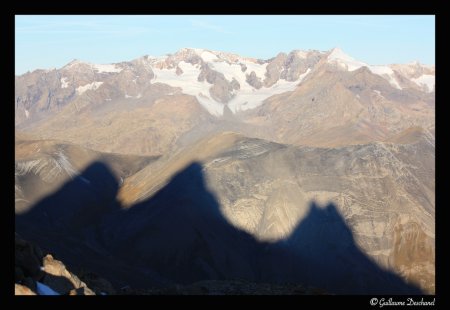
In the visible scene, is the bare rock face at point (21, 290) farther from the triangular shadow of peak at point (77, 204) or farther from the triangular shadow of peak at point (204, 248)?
the triangular shadow of peak at point (77, 204)

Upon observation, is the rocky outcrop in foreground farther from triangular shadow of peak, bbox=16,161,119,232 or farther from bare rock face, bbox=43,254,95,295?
triangular shadow of peak, bbox=16,161,119,232

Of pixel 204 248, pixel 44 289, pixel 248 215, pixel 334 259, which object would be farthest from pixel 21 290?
pixel 248 215

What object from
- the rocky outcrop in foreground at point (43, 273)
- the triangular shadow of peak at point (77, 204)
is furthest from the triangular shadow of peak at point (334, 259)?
the rocky outcrop in foreground at point (43, 273)

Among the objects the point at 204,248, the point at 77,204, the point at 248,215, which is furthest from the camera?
the point at 77,204

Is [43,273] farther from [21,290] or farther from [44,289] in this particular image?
[21,290]

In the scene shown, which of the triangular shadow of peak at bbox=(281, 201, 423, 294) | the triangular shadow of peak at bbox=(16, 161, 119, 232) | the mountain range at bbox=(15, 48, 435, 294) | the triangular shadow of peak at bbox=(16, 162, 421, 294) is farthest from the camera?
the triangular shadow of peak at bbox=(16, 161, 119, 232)

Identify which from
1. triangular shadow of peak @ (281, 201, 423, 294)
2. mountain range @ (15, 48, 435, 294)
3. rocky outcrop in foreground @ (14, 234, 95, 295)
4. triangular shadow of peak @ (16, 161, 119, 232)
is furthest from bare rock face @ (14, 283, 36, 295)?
triangular shadow of peak @ (16, 161, 119, 232)

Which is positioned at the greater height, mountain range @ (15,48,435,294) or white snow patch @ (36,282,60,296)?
white snow patch @ (36,282,60,296)

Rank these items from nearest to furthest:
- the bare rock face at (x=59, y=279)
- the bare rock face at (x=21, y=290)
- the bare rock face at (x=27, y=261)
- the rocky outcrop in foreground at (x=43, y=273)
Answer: the bare rock face at (x=21, y=290) → the rocky outcrop in foreground at (x=43, y=273) → the bare rock face at (x=27, y=261) → the bare rock face at (x=59, y=279)
